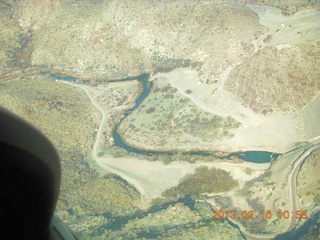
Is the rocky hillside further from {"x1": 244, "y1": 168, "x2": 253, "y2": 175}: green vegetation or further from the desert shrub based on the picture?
{"x1": 244, "y1": 168, "x2": 253, "y2": 175}: green vegetation

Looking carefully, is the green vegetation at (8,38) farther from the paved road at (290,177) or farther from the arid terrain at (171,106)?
the paved road at (290,177)

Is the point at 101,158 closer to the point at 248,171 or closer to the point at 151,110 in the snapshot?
the point at 151,110

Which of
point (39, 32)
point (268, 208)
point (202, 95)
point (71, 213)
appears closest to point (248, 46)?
point (202, 95)

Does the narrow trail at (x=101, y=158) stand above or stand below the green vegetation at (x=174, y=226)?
below

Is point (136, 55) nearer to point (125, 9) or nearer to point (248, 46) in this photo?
point (125, 9)
